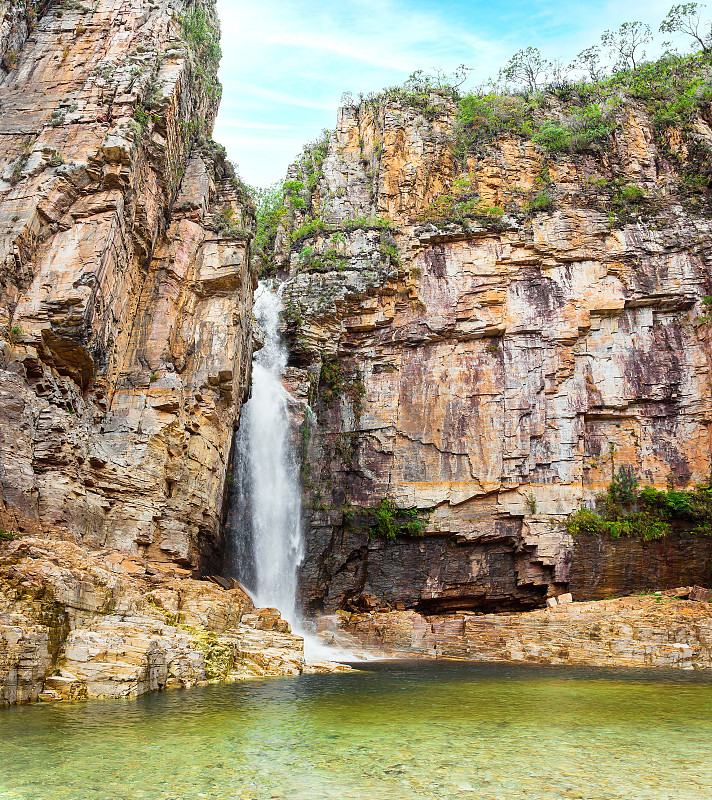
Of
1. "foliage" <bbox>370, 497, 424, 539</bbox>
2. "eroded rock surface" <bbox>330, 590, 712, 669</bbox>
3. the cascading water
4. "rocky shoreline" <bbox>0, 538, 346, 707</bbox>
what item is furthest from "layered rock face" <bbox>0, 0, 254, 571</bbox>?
"foliage" <bbox>370, 497, 424, 539</bbox>

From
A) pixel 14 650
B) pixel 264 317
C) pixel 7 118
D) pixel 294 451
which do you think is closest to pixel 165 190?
pixel 7 118

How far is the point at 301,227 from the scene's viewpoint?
34.1 meters

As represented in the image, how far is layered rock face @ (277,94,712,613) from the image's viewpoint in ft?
89.2

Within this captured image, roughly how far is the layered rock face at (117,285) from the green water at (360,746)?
27.4ft

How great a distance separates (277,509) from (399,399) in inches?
318

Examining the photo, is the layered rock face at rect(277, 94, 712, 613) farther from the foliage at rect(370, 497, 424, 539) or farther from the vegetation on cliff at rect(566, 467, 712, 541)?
the vegetation on cliff at rect(566, 467, 712, 541)

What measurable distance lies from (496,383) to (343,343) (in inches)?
302

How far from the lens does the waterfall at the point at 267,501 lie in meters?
24.8

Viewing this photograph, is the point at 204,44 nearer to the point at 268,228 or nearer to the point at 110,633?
the point at 268,228

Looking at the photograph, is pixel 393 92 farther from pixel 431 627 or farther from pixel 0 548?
pixel 0 548

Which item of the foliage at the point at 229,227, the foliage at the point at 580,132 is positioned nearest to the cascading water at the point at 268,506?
the foliage at the point at 229,227

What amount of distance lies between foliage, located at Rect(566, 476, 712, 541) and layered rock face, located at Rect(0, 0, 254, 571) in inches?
613

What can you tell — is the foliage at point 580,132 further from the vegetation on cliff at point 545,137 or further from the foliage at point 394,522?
the foliage at point 394,522

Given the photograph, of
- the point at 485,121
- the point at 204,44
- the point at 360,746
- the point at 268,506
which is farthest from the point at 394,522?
the point at 485,121
